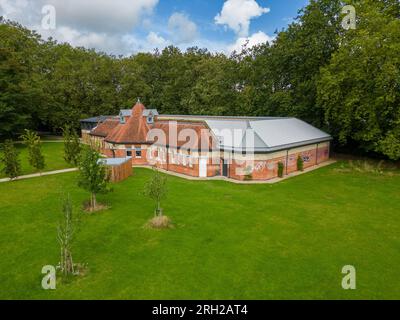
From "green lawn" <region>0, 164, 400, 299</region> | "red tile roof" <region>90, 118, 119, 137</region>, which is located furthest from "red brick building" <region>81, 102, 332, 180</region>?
"red tile roof" <region>90, 118, 119, 137</region>

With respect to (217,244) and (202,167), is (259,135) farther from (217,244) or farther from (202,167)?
(217,244)

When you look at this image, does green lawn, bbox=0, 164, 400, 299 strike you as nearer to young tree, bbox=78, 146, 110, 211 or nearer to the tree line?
young tree, bbox=78, 146, 110, 211

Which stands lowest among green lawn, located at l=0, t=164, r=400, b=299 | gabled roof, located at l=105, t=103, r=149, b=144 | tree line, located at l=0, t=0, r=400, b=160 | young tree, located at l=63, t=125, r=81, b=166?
green lawn, located at l=0, t=164, r=400, b=299

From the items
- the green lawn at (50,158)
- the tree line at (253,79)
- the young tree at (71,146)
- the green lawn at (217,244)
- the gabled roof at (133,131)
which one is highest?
the tree line at (253,79)

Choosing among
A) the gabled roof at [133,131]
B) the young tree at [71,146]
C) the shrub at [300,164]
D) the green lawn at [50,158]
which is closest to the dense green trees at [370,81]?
the shrub at [300,164]

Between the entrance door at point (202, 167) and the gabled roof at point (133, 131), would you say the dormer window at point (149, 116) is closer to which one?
the gabled roof at point (133, 131)
